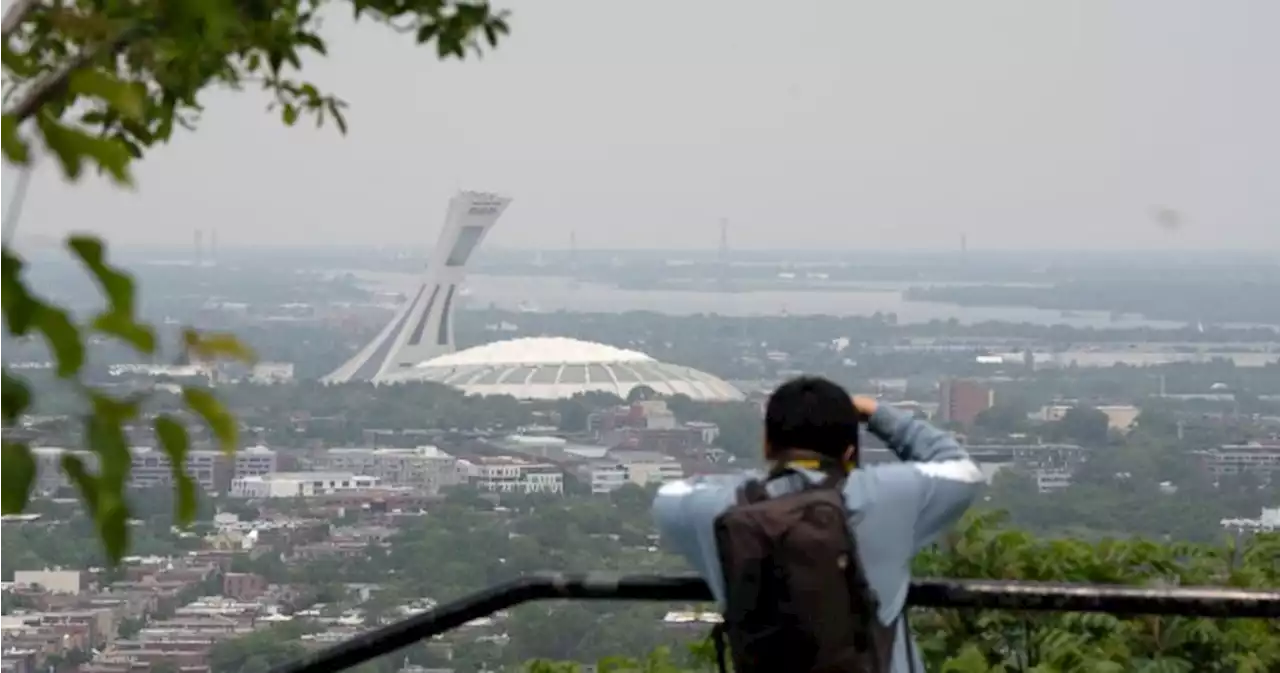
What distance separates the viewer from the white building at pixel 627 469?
10.0 meters

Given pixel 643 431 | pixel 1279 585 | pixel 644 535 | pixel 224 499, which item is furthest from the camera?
pixel 643 431

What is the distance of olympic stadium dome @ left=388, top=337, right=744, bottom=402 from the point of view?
693 inches

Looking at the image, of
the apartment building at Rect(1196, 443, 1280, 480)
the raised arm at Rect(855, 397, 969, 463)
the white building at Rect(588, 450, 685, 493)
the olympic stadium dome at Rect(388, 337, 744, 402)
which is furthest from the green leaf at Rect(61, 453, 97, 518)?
the olympic stadium dome at Rect(388, 337, 744, 402)

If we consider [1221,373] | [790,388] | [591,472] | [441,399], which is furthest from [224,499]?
[1221,373]

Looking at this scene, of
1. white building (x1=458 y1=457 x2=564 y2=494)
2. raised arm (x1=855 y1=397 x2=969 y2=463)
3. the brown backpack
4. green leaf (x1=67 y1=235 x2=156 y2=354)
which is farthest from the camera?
white building (x1=458 y1=457 x2=564 y2=494)

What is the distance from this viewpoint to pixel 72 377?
147cm

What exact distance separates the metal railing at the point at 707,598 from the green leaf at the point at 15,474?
2295 mm

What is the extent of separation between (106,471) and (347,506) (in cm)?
958

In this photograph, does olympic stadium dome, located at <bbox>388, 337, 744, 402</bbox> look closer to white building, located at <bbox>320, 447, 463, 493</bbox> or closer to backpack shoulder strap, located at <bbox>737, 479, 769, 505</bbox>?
white building, located at <bbox>320, 447, 463, 493</bbox>

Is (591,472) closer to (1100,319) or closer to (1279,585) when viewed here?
(1279,585)

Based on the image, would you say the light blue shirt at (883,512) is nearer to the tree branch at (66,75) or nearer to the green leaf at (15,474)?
the tree branch at (66,75)

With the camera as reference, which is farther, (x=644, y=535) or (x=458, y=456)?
(x=458, y=456)

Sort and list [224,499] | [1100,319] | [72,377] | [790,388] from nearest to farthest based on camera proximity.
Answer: [72,377] < [790,388] < [224,499] < [1100,319]

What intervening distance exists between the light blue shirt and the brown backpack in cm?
7
